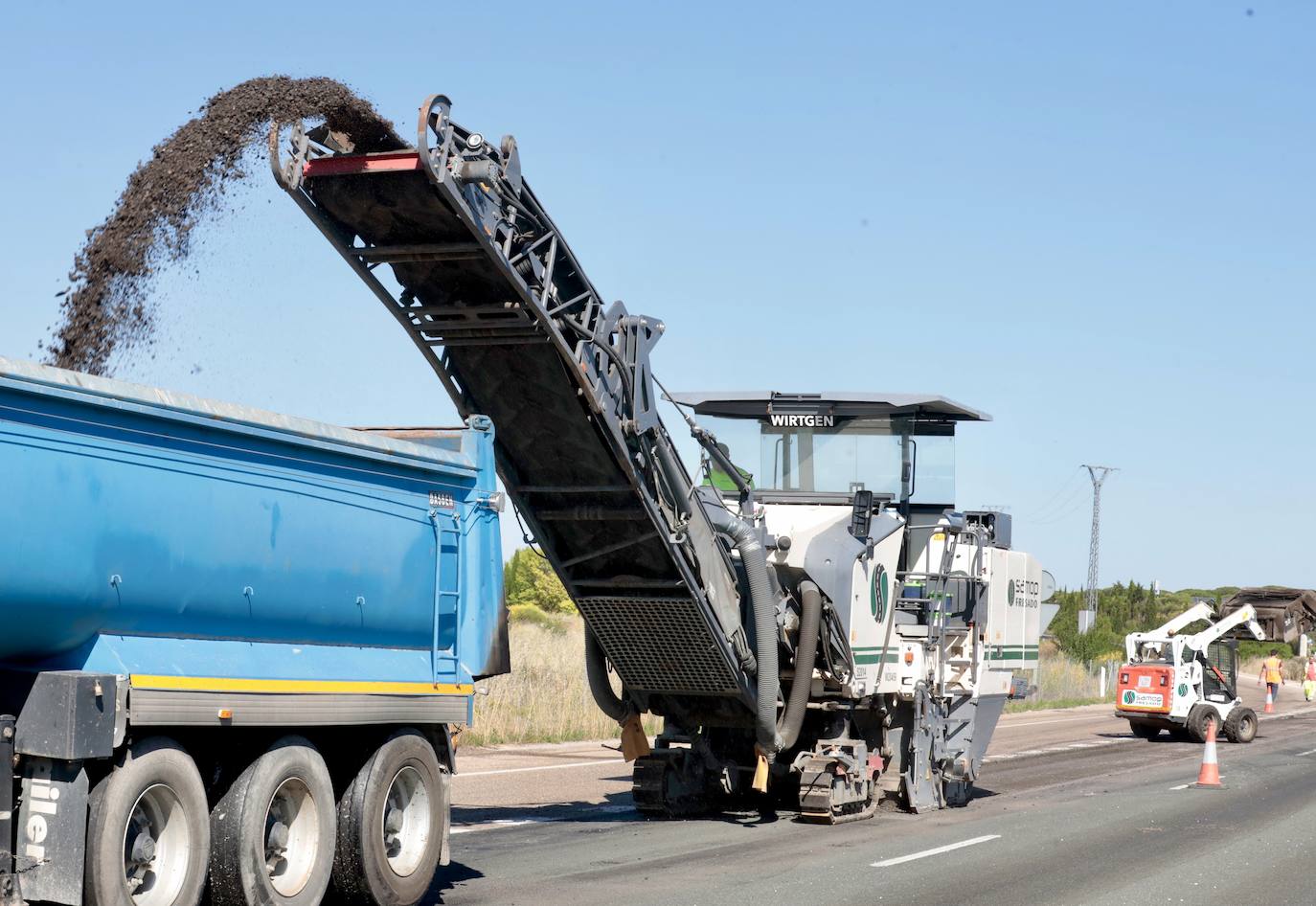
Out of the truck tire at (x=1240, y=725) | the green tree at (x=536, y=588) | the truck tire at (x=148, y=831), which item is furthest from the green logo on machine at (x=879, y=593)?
the green tree at (x=536, y=588)

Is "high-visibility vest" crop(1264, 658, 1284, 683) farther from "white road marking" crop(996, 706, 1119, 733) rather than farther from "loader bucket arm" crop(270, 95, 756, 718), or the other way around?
"loader bucket arm" crop(270, 95, 756, 718)

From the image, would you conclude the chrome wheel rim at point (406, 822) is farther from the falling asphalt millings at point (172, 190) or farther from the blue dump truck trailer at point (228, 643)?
the falling asphalt millings at point (172, 190)

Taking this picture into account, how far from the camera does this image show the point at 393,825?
941cm

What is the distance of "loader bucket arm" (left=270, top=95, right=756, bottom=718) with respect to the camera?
9.99 m

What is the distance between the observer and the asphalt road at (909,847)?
10.2 m

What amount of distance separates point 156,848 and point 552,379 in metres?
4.87

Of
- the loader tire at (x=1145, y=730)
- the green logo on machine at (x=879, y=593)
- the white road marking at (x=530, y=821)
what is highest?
the green logo on machine at (x=879, y=593)

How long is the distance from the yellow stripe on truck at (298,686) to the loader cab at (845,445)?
6324 mm

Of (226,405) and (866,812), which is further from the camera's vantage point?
(866,812)

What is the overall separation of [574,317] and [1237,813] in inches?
364

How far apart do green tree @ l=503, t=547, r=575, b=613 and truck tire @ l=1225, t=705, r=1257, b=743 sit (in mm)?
46725

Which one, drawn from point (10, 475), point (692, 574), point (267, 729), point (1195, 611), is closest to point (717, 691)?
point (692, 574)

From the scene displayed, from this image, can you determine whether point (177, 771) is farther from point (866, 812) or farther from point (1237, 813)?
point (1237, 813)

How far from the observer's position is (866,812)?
47.7 ft
